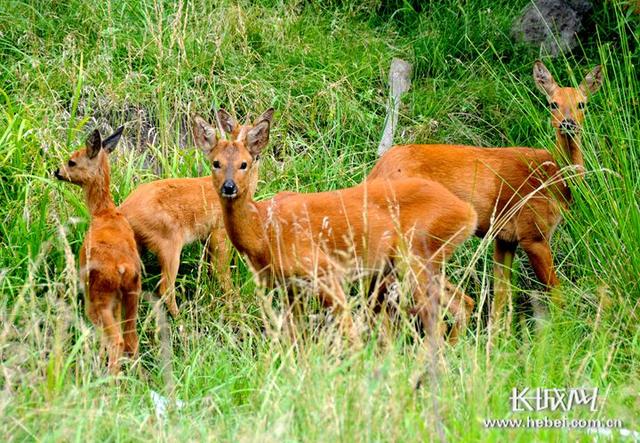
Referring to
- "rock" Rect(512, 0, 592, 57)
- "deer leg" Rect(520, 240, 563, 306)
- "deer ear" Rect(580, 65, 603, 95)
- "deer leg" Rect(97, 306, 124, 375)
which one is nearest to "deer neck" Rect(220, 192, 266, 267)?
"deer leg" Rect(97, 306, 124, 375)

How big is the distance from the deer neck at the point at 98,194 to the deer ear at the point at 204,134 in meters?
0.68

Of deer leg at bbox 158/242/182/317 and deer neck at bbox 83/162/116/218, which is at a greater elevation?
deer neck at bbox 83/162/116/218

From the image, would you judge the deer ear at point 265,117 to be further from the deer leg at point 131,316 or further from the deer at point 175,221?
the deer leg at point 131,316

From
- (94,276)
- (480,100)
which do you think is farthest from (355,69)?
(94,276)

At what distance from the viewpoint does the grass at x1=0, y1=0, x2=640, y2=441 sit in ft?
16.4

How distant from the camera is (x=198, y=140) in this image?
7.33 m

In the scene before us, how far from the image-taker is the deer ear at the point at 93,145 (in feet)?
24.6

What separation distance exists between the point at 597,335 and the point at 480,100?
416 centimetres

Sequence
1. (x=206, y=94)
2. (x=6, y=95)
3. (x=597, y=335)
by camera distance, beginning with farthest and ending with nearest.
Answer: (x=206, y=94)
(x=6, y=95)
(x=597, y=335)

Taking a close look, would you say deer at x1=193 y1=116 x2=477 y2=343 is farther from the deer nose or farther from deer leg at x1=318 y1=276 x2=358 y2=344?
deer leg at x1=318 y1=276 x2=358 y2=344

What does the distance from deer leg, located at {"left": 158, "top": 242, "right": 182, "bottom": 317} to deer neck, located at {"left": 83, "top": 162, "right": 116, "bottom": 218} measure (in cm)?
46

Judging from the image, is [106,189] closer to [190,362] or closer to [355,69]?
[190,362]

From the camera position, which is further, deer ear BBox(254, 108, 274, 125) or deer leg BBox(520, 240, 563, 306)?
deer leg BBox(520, 240, 563, 306)

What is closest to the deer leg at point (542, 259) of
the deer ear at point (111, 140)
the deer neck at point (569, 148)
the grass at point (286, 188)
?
the grass at point (286, 188)
